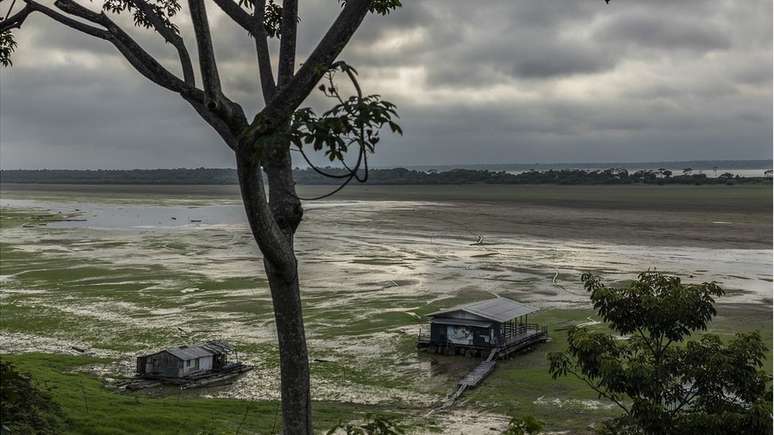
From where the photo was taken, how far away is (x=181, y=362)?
1183 inches

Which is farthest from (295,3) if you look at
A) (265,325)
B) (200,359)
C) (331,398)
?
(265,325)

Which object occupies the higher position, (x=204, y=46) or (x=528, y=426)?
(x=204, y=46)

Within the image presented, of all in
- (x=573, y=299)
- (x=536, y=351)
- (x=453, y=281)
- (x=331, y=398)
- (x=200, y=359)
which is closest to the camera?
(x=331, y=398)

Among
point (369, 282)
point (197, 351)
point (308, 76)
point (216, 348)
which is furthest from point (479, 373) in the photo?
point (308, 76)

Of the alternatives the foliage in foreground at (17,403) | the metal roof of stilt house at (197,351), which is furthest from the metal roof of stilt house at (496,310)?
the foliage in foreground at (17,403)

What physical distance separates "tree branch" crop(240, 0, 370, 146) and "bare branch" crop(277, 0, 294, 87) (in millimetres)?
1098

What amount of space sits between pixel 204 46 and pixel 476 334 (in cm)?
2917

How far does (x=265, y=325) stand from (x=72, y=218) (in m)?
81.6

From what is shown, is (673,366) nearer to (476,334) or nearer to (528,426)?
(528,426)

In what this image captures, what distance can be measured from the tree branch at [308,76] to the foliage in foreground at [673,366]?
7642 mm

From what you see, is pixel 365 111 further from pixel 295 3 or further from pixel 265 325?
pixel 265 325

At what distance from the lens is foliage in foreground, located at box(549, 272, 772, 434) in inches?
474

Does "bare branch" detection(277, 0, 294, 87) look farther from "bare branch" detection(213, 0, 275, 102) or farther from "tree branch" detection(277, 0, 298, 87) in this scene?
"bare branch" detection(213, 0, 275, 102)

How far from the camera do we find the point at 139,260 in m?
64.4
